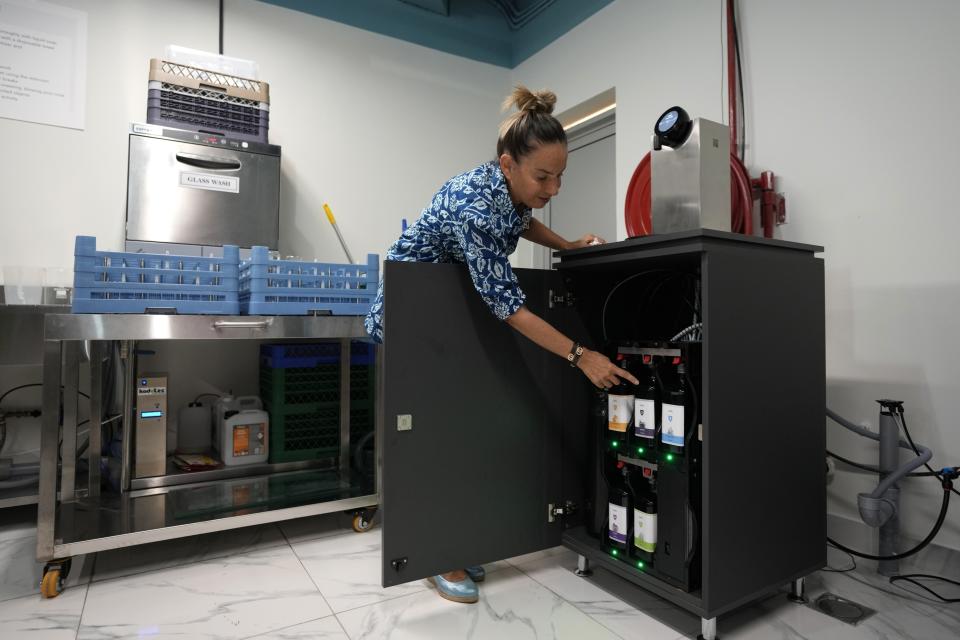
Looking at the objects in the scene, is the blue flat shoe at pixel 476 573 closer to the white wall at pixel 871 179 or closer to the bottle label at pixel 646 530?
the bottle label at pixel 646 530

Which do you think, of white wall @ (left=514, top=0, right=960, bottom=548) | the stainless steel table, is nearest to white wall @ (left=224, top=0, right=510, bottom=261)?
the stainless steel table

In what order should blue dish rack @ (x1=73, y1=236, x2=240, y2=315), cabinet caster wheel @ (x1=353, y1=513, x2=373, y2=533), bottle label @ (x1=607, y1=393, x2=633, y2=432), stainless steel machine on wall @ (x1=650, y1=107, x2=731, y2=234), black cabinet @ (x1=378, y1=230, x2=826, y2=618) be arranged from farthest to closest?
cabinet caster wheel @ (x1=353, y1=513, x2=373, y2=533), blue dish rack @ (x1=73, y1=236, x2=240, y2=315), bottle label @ (x1=607, y1=393, x2=633, y2=432), stainless steel machine on wall @ (x1=650, y1=107, x2=731, y2=234), black cabinet @ (x1=378, y1=230, x2=826, y2=618)

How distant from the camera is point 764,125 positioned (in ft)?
7.23

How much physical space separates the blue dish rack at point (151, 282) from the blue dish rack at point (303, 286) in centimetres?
8

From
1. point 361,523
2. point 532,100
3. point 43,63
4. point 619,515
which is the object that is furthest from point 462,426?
point 43,63

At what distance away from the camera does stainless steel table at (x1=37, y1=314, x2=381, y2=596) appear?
1.62 m

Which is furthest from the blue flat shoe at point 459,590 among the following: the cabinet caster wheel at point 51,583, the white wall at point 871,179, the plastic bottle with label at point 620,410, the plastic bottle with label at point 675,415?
the white wall at point 871,179

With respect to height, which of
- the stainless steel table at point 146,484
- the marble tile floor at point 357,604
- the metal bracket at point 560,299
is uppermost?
the metal bracket at point 560,299

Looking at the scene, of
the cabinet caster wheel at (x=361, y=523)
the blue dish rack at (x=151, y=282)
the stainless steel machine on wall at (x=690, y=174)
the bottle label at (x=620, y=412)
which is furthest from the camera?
the cabinet caster wheel at (x=361, y=523)

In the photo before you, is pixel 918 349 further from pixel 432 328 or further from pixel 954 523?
pixel 432 328

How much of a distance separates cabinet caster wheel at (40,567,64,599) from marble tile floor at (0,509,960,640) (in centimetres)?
2

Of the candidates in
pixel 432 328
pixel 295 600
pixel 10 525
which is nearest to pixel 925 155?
pixel 432 328

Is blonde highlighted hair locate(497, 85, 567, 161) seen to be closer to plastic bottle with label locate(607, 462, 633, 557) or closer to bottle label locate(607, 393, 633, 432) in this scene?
bottle label locate(607, 393, 633, 432)

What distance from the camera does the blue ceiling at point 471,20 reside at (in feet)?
10.4
